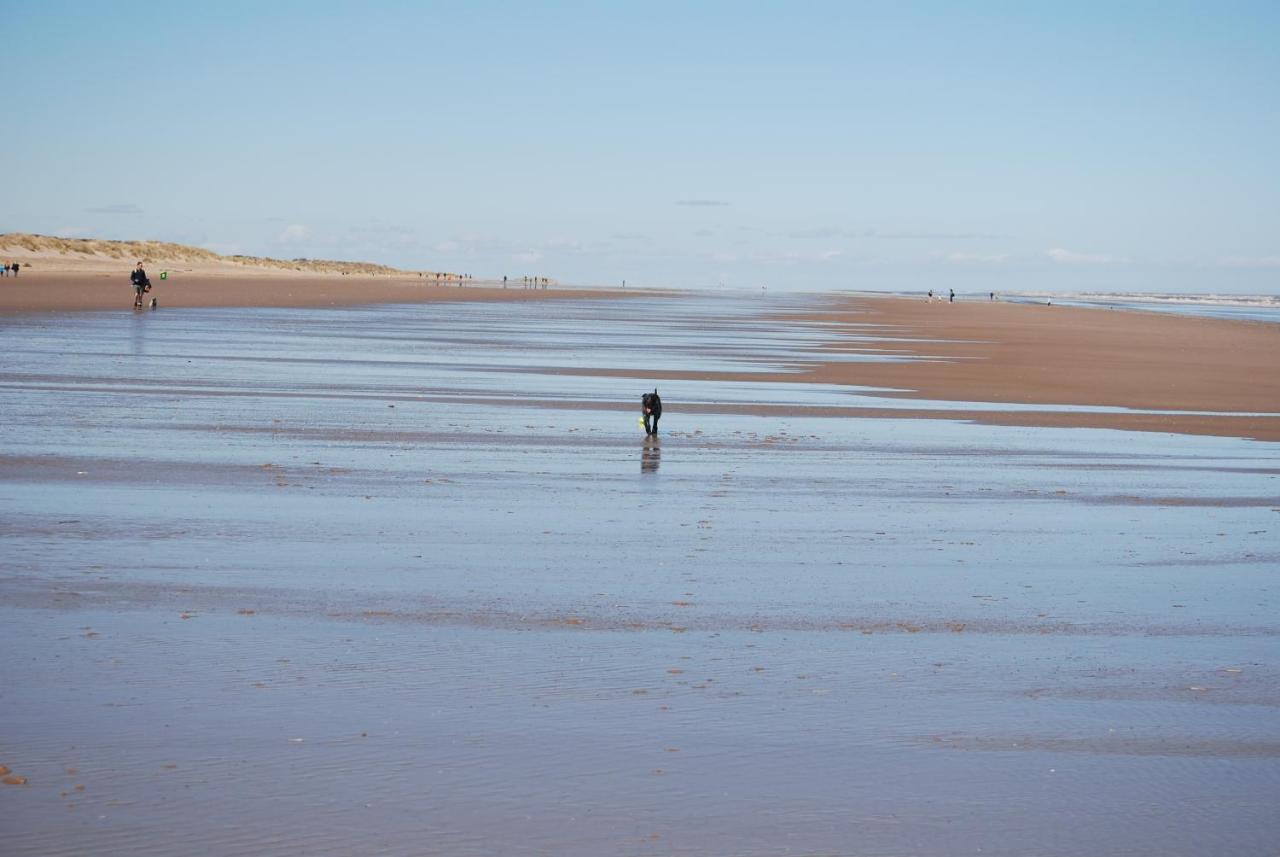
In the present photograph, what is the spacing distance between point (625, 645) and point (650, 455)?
780 centimetres

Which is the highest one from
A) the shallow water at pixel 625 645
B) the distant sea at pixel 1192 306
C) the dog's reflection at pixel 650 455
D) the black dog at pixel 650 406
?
the distant sea at pixel 1192 306

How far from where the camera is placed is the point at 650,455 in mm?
15484

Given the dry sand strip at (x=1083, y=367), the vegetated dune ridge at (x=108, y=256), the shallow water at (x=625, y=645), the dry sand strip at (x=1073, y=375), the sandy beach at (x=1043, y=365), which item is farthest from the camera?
the vegetated dune ridge at (x=108, y=256)

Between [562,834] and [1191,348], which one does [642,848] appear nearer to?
[562,834]

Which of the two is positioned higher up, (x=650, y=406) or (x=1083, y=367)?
(x=1083, y=367)

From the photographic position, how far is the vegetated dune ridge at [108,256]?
102 metres

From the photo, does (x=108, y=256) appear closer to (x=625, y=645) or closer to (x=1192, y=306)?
(x=1192, y=306)

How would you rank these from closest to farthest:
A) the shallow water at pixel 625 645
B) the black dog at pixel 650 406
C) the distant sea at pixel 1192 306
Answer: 1. the shallow water at pixel 625 645
2. the black dog at pixel 650 406
3. the distant sea at pixel 1192 306

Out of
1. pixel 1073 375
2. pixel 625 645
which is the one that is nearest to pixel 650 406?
pixel 625 645

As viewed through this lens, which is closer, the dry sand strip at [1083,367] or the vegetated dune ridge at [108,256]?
the dry sand strip at [1083,367]

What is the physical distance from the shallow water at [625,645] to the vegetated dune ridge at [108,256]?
87.1 m

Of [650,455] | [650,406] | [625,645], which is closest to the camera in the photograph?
[625,645]

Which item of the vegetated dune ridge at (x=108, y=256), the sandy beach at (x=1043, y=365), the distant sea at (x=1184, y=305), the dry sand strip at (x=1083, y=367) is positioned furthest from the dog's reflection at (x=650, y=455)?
the vegetated dune ridge at (x=108, y=256)

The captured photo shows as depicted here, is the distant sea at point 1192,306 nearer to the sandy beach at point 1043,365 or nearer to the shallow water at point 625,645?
the sandy beach at point 1043,365
